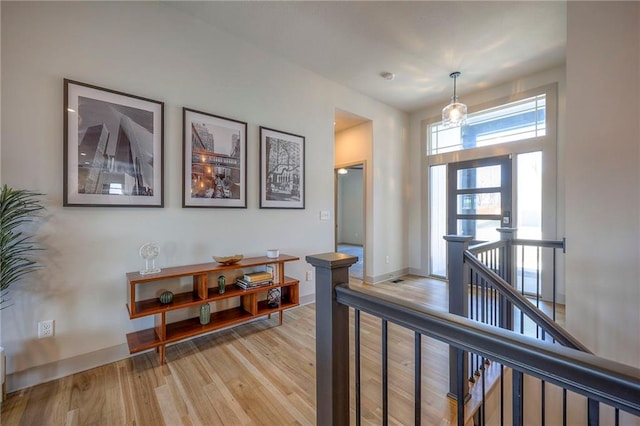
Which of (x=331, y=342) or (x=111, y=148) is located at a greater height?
(x=111, y=148)

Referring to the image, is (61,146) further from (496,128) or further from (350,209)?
(350,209)

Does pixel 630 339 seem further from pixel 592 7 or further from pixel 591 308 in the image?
pixel 592 7

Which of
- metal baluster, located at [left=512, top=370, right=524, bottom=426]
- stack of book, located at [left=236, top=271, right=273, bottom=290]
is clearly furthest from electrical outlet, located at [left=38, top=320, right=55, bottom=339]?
metal baluster, located at [left=512, top=370, right=524, bottom=426]

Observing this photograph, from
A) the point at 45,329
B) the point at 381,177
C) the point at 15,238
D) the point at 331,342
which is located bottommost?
the point at 45,329

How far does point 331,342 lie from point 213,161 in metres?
2.19

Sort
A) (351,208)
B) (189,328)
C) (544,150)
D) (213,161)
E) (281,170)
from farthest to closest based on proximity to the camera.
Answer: (351,208), (544,150), (281,170), (213,161), (189,328)

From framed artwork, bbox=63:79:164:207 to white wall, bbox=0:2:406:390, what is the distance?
0.23 ft

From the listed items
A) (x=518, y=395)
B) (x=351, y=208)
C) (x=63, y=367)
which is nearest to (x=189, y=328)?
(x=63, y=367)

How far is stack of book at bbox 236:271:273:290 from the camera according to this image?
8.54 ft

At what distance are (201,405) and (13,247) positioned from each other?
1.59 metres

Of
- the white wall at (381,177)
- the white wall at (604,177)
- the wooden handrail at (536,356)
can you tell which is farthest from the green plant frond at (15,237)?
the white wall at (604,177)

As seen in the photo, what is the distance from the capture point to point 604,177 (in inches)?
79.9

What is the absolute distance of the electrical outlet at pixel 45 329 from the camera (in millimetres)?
1850

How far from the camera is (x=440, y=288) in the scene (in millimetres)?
4113
